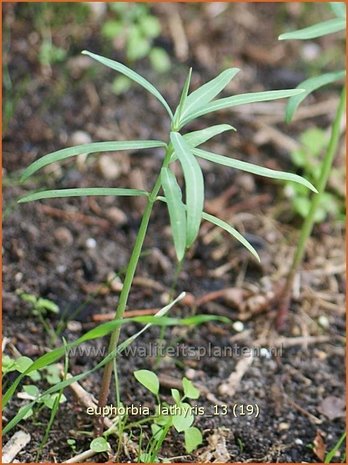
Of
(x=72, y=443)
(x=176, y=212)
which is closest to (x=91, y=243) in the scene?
(x=72, y=443)

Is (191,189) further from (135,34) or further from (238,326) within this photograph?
(135,34)

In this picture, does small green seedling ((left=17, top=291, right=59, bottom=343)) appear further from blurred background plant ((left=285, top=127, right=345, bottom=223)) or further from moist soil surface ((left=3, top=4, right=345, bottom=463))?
blurred background plant ((left=285, top=127, right=345, bottom=223))

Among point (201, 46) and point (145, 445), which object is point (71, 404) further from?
point (201, 46)

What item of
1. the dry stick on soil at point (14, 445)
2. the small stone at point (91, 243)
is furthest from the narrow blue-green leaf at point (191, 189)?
the small stone at point (91, 243)

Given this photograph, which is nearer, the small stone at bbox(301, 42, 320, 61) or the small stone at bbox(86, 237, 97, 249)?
the small stone at bbox(86, 237, 97, 249)

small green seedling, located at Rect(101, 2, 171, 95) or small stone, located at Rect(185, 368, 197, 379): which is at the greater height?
small green seedling, located at Rect(101, 2, 171, 95)

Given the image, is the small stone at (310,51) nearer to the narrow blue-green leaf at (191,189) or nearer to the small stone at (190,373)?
the small stone at (190,373)

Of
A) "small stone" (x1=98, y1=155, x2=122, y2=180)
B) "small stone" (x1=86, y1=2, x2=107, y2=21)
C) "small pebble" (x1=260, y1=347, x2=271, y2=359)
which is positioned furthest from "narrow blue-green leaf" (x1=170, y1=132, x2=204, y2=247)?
"small stone" (x1=86, y1=2, x2=107, y2=21)
